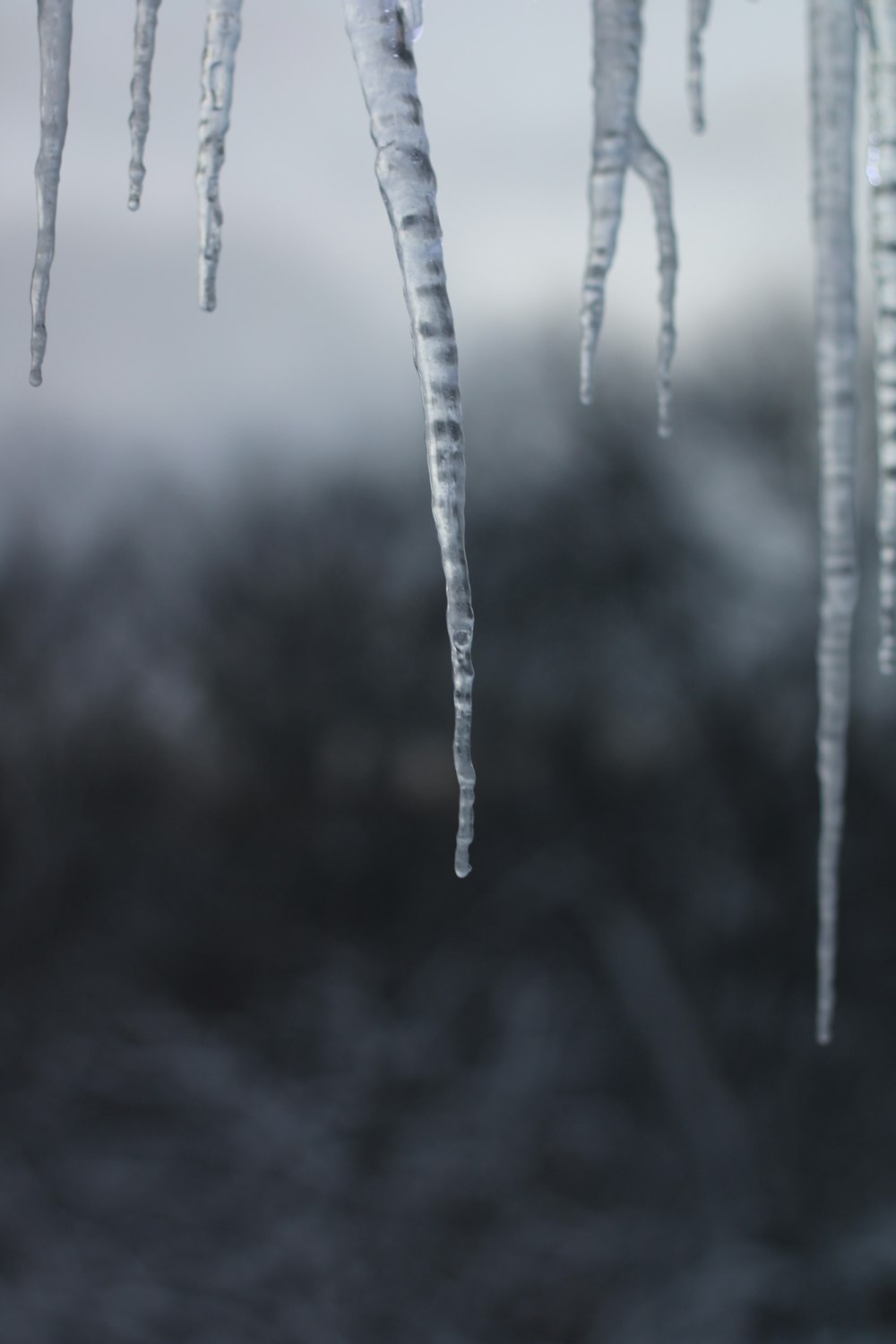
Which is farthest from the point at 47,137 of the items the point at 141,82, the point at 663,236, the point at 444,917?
the point at 444,917

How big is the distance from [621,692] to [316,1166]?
5493 mm

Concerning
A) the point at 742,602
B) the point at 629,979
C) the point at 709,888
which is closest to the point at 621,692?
the point at 742,602

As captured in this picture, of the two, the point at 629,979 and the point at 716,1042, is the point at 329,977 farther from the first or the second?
the point at 716,1042

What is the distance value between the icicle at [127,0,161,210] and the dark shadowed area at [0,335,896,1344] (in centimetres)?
789

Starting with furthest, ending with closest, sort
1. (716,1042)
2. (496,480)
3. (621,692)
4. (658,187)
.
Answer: (716,1042)
(621,692)
(496,480)
(658,187)

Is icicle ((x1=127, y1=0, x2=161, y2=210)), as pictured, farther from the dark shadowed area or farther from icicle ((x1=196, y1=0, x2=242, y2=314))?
the dark shadowed area

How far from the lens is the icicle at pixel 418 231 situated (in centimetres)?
47

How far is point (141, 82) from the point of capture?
2.11 ft

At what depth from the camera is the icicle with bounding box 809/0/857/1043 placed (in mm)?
650

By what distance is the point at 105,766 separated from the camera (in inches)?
378

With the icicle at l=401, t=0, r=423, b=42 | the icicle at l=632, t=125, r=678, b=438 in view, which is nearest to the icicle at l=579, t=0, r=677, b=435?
the icicle at l=632, t=125, r=678, b=438

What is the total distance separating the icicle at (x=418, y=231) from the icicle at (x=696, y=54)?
0.35 meters

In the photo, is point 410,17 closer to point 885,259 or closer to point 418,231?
point 418,231

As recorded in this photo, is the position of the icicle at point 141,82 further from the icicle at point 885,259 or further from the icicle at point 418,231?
the icicle at point 885,259
